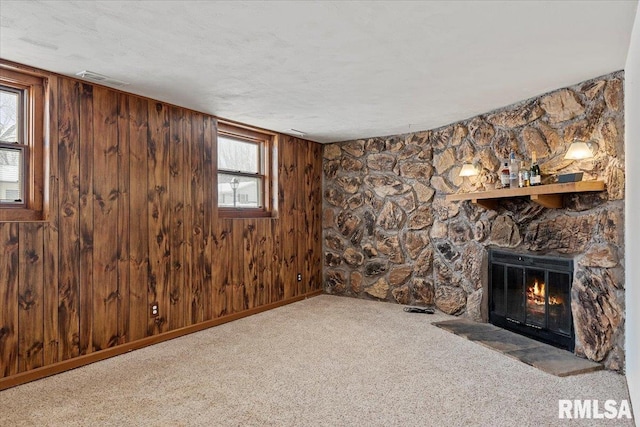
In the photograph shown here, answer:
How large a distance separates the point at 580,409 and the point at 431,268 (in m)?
2.66

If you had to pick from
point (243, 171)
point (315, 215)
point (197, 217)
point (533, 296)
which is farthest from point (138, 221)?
point (533, 296)

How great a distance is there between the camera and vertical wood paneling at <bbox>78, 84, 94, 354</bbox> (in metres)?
3.21

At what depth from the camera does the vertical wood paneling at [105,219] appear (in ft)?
10.9

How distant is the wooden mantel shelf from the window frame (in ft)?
7.44

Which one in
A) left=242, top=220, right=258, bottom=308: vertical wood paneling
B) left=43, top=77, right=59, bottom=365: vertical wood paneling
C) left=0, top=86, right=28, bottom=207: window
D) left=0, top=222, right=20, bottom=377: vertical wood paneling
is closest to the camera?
left=0, top=222, right=20, bottom=377: vertical wood paneling

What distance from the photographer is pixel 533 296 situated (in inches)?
147

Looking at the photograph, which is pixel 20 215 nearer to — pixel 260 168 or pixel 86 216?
pixel 86 216

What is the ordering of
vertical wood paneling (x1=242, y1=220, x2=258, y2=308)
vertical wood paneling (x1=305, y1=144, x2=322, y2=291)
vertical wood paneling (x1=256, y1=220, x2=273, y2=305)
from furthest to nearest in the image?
vertical wood paneling (x1=305, y1=144, x2=322, y2=291)
vertical wood paneling (x1=256, y1=220, x2=273, y2=305)
vertical wood paneling (x1=242, y1=220, x2=258, y2=308)

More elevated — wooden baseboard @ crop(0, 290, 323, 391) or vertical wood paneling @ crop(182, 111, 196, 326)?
vertical wood paneling @ crop(182, 111, 196, 326)

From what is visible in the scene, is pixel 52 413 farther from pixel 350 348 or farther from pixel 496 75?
pixel 496 75

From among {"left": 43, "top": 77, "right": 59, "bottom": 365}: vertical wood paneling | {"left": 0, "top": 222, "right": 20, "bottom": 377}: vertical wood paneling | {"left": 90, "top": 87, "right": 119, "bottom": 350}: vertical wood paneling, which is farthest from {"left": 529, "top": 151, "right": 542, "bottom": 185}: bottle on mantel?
{"left": 0, "top": 222, "right": 20, "bottom": 377}: vertical wood paneling

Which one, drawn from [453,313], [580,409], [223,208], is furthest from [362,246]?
[580,409]

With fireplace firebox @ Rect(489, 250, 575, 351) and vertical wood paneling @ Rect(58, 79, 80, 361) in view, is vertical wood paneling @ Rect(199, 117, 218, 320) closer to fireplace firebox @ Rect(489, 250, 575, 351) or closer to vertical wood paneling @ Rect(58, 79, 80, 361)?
vertical wood paneling @ Rect(58, 79, 80, 361)

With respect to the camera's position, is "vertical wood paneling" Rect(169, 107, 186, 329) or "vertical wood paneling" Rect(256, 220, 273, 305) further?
"vertical wood paneling" Rect(256, 220, 273, 305)
